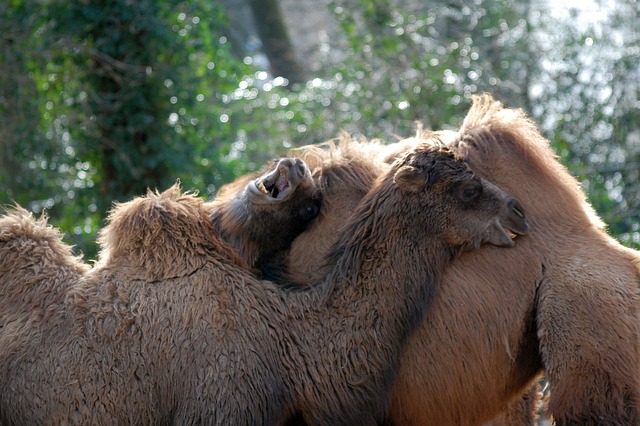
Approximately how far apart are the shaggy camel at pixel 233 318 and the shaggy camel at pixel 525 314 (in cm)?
13

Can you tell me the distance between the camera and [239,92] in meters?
10.0

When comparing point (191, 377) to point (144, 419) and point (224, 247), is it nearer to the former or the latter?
point (144, 419)

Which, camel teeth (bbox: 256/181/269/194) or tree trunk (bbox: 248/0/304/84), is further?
tree trunk (bbox: 248/0/304/84)

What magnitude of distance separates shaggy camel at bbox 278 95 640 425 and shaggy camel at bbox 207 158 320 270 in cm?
9

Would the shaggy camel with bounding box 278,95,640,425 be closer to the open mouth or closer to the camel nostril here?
the camel nostril

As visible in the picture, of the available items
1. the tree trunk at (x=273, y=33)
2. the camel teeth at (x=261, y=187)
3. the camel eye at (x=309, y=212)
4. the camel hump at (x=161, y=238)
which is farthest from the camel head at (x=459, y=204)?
the tree trunk at (x=273, y=33)

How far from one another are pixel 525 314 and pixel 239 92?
20.8 ft

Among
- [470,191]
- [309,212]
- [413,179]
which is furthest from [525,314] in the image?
[309,212]

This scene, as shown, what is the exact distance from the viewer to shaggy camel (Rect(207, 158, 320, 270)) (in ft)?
14.2

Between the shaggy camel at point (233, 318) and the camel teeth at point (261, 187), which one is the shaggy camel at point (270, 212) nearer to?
the camel teeth at point (261, 187)

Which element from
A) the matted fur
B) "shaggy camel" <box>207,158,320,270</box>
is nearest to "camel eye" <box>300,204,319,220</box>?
"shaggy camel" <box>207,158,320,270</box>

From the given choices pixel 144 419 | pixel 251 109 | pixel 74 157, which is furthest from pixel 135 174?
pixel 144 419

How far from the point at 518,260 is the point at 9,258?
241 centimetres

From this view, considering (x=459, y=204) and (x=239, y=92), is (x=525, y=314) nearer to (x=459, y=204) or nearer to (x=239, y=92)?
(x=459, y=204)
